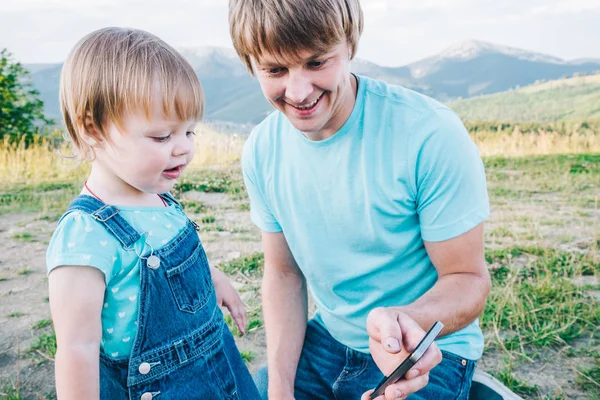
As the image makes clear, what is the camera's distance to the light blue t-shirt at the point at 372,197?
179cm

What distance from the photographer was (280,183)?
6.93ft

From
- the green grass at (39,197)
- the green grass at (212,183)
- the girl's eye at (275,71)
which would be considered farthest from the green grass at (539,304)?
the green grass at (39,197)

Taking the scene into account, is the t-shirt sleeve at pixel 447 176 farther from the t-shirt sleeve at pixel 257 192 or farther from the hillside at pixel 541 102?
the hillside at pixel 541 102

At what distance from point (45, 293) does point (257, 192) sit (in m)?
2.19

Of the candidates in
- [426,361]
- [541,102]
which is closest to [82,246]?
[426,361]

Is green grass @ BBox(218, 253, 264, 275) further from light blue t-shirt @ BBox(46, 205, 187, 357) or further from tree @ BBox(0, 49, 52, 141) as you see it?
tree @ BBox(0, 49, 52, 141)

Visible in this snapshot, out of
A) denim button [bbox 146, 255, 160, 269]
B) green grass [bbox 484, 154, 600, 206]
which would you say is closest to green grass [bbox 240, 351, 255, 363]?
denim button [bbox 146, 255, 160, 269]

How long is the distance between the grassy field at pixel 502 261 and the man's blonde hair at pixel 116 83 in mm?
1600

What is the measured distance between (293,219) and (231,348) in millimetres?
527

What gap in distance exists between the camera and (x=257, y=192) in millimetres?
2236

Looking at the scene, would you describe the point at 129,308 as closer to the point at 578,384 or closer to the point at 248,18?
the point at 248,18

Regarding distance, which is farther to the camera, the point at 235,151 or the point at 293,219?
the point at 235,151

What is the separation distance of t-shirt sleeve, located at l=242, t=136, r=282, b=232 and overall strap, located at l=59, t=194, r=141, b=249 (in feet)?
2.39

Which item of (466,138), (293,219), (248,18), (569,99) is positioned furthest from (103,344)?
(569,99)
